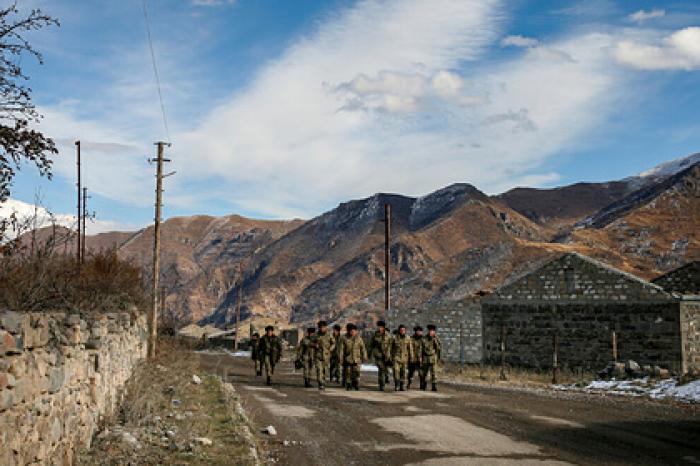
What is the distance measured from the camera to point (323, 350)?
1970 cm

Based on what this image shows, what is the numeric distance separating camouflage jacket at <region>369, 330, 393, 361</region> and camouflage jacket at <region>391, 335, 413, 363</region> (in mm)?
189

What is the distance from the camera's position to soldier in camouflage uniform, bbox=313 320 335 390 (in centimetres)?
1961

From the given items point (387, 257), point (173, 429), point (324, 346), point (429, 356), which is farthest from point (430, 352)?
point (387, 257)

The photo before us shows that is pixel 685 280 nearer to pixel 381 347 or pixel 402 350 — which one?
pixel 402 350

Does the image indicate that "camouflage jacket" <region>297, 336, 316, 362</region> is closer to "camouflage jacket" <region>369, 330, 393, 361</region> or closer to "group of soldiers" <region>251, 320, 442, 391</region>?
"group of soldiers" <region>251, 320, 442, 391</region>

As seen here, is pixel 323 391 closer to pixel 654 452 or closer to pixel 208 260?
pixel 654 452

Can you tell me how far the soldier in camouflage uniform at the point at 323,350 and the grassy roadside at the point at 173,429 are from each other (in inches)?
168

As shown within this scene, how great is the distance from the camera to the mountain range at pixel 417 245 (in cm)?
7788

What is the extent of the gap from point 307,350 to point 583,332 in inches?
441

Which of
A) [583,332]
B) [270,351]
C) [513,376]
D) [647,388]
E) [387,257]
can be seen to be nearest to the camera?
[647,388]

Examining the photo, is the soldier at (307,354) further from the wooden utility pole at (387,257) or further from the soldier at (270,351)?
the wooden utility pole at (387,257)

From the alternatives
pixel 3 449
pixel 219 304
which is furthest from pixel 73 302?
pixel 219 304

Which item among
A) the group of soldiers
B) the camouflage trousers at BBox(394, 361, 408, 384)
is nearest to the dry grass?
the group of soldiers

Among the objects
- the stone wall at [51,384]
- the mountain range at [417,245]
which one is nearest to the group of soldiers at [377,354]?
the stone wall at [51,384]
